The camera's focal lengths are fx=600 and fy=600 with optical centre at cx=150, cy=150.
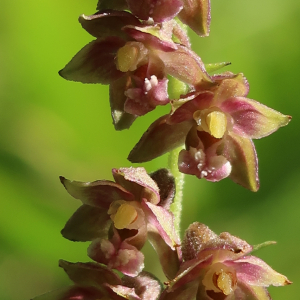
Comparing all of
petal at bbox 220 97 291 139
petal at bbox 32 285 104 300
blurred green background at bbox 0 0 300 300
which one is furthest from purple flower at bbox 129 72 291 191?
blurred green background at bbox 0 0 300 300

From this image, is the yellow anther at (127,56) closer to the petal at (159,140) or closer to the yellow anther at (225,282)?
the petal at (159,140)

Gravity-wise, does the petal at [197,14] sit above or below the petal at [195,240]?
above

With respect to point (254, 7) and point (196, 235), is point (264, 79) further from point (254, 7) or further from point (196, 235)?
point (196, 235)

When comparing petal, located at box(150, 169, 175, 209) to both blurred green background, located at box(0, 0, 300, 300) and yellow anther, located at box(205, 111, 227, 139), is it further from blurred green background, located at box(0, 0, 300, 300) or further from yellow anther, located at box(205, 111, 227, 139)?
blurred green background, located at box(0, 0, 300, 300)

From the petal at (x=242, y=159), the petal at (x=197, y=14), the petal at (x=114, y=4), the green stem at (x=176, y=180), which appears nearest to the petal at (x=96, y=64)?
the petal at (x=114, y=4)

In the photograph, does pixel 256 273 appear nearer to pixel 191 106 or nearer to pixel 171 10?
pixel 191 106
